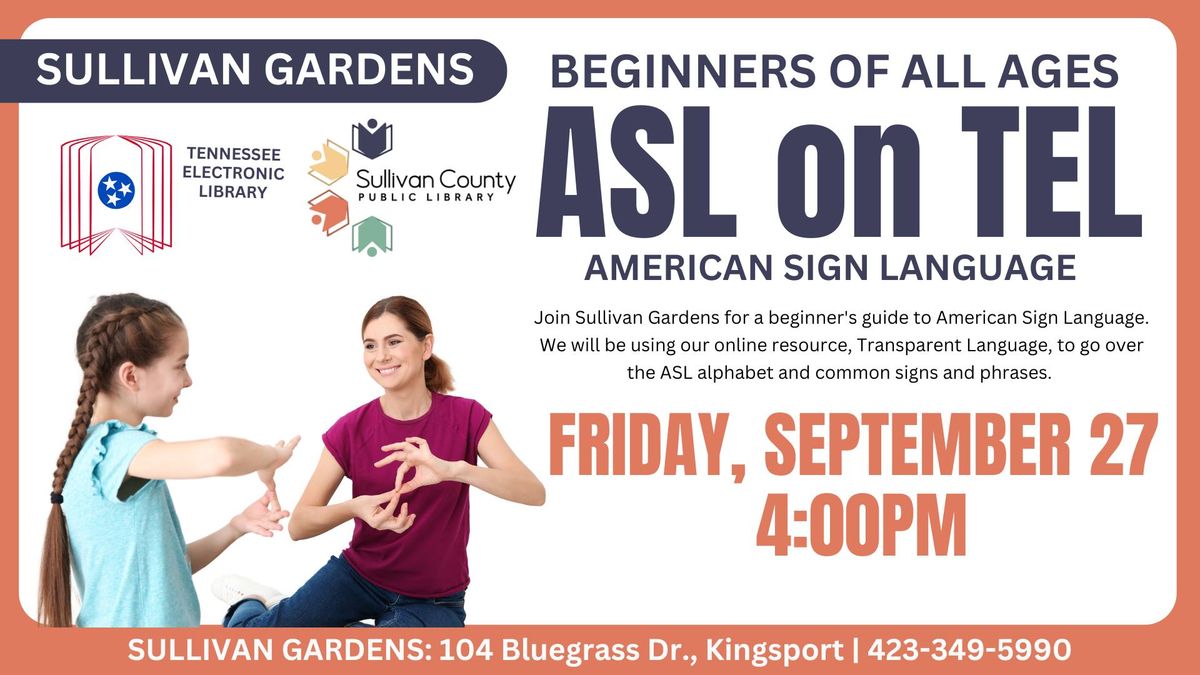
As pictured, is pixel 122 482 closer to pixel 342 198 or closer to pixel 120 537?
pixel 120 537

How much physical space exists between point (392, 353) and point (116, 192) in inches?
39.2

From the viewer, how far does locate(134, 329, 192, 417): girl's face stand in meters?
4.32

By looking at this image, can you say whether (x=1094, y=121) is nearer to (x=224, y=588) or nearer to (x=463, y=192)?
(x=463, y=192)

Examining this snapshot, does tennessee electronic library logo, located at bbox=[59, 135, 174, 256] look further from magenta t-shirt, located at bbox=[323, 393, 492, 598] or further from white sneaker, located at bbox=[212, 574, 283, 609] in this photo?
white sneaker, located at bbox=[212, 574, 283, 609]

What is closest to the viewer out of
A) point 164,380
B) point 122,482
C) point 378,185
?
point 122,482

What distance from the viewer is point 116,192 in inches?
182

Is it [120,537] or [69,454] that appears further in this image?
[69,454]

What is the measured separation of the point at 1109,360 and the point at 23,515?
3.37 meters

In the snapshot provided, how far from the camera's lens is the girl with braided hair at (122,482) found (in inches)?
167

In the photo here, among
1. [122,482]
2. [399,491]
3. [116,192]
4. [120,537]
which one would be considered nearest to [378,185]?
[116,192]

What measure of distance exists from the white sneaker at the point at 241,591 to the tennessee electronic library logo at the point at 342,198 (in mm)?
1079

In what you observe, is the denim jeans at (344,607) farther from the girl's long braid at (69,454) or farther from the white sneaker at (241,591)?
the girl's long braid at (69,454)

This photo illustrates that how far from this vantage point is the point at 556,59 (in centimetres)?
462

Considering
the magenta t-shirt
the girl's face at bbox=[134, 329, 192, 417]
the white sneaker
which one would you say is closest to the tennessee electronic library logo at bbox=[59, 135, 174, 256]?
the girl's face at bbox=[134, 329, 192, 417]
